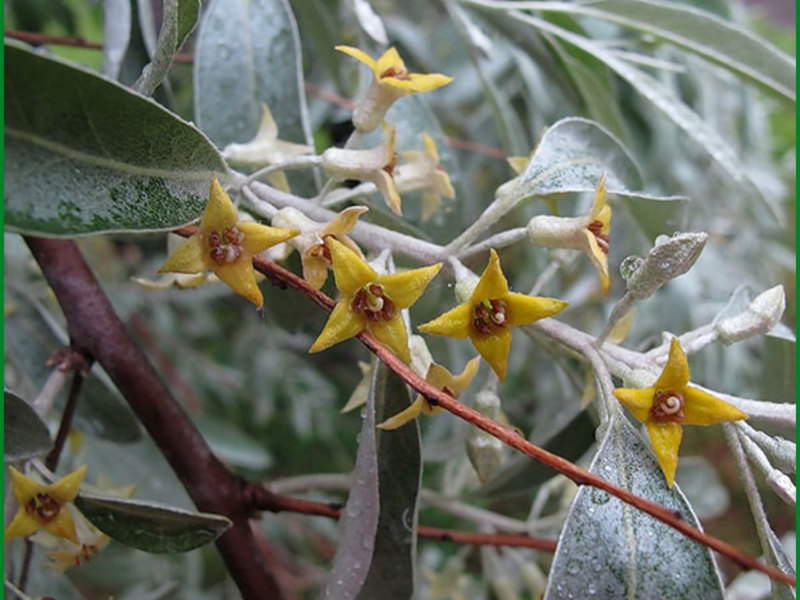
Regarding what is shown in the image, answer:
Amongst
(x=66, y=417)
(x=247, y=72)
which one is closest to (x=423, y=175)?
(x=247, y=72)

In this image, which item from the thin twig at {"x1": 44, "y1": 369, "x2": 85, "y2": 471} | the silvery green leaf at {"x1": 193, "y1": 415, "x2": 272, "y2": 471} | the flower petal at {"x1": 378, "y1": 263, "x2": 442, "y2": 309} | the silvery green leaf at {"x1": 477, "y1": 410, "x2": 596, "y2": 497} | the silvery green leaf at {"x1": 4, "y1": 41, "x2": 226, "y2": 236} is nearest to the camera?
the silvery green leaf at {"x1": 4, "y1": 41, "x2": 226, "y2": 236}

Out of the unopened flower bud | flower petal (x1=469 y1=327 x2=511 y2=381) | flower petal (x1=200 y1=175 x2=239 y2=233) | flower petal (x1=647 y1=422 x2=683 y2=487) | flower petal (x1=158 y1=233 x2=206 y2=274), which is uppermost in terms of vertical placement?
flower petal (x1=200 y1=175 x2=239 y2=233)

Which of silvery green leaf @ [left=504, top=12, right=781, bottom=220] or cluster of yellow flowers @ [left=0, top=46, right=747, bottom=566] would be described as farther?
silvery green leaf @ [left=504, top=12, right=781, bottom=220]

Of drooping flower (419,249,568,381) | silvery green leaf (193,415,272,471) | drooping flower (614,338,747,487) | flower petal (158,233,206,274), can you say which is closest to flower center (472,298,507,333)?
drooping flower (419,249,568,381)

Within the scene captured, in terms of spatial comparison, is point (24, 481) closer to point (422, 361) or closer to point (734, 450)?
point (422, 361)

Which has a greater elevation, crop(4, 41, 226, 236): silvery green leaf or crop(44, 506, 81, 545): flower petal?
crop(4, 41, 226, 236): silvery green leaf

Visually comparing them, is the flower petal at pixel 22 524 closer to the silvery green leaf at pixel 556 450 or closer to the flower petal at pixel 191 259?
the flower petal at pixel 191 259

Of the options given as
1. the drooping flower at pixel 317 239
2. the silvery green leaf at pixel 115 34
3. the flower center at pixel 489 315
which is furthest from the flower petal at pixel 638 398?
the silvery green leaf at pixel 115 34

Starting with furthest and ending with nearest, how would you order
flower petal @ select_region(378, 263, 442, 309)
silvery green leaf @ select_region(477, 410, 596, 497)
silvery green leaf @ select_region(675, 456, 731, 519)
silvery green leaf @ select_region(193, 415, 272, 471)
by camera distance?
silvery green leaf @ select_region(193, 415, 272, 471) → silvery green leaf @ select_region(675, 456, 731, 519) → silvery green leaf @ select_region(477, 410, 596, 497) → flower petal @ select_region(378, 263, 442, 309)

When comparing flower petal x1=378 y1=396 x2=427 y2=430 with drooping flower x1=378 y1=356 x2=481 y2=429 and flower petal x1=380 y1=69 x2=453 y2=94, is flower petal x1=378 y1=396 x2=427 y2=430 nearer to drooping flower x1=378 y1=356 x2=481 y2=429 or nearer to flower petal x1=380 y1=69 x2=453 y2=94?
drooping flower x1=378 y1=356 x2=481 y2=429
